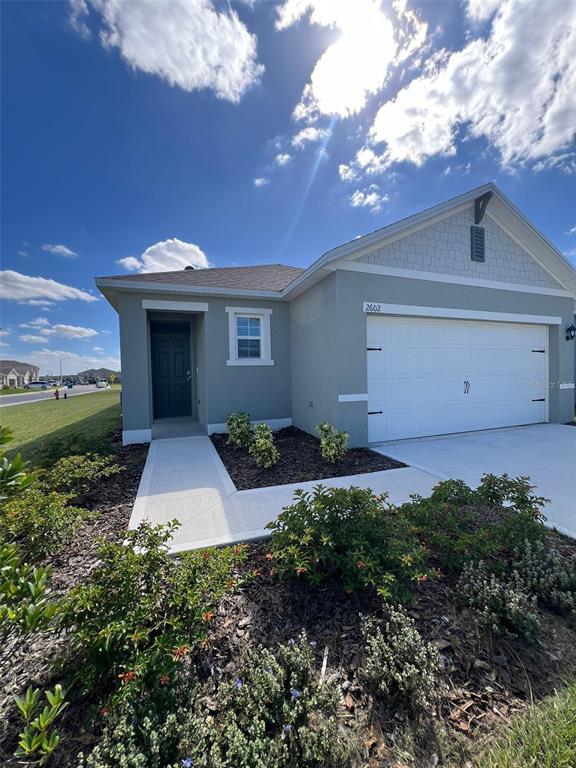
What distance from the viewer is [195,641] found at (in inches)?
66.1

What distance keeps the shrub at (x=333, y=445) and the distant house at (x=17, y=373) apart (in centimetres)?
7948

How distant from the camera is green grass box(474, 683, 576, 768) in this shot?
1331 millimetres

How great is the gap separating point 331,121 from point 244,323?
5.04 m

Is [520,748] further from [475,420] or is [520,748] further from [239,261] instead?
[239,261]

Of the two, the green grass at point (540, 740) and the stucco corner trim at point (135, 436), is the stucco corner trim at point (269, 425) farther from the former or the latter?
the green grass at point (540, 740)

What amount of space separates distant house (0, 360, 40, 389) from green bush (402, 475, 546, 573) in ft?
268

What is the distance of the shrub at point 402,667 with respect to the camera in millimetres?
1564

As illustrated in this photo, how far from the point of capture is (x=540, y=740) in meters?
1.42

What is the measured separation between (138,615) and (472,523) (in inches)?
121

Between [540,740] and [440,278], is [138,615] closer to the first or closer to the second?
[540,740]

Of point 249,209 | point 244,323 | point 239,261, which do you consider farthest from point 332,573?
point 239,261

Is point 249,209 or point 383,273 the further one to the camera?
point 249,209

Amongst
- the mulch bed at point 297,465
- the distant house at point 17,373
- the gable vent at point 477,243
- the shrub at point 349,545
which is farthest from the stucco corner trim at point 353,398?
the distant house at point 17,373

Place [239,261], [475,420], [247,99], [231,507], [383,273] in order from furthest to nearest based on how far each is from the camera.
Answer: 1. [239,261]
2. [475,420]
3. [247,99]
4. [383,273]
5. [231,507]
